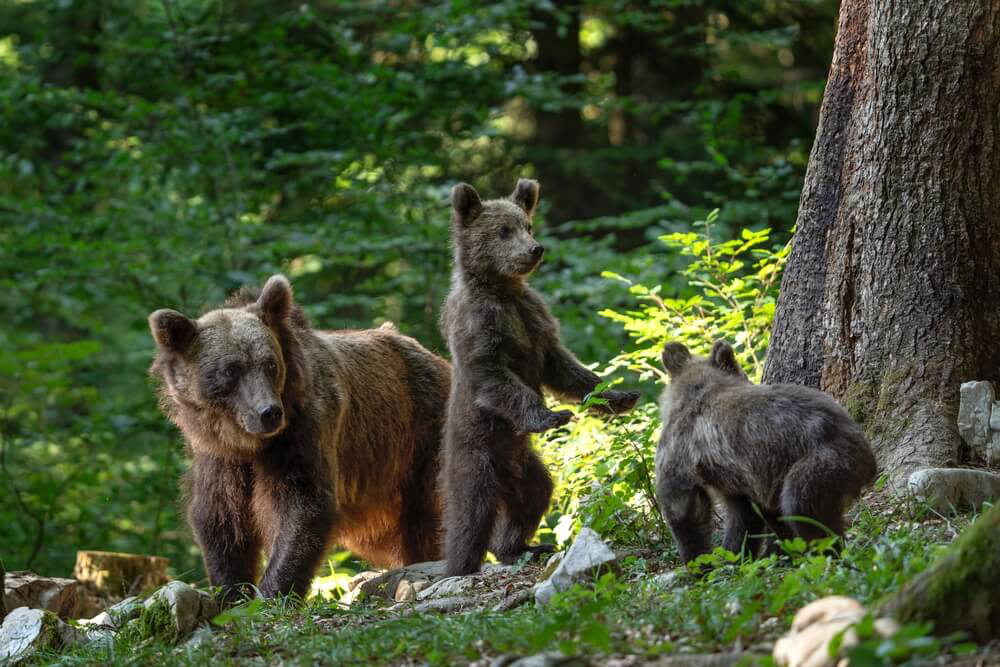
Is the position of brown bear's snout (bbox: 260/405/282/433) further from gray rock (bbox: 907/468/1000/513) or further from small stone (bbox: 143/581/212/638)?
gray rock (bbox: 907/468/1000/513)

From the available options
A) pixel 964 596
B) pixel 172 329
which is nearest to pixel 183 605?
pixel 172 329

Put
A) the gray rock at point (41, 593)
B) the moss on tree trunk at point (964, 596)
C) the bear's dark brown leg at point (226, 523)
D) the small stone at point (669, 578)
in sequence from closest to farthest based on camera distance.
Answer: the moss on tree trunk at point (964, 596), the small stone at point (669, 578), the bear's dark brown leg at point (226, 523), the gray rock at point (41, 593)

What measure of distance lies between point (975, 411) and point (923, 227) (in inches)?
41.5

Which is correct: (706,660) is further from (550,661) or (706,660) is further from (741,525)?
(741,525)

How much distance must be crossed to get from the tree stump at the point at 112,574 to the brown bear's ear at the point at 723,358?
5.26 meters

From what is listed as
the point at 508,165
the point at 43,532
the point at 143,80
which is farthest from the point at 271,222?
the point at 43,532

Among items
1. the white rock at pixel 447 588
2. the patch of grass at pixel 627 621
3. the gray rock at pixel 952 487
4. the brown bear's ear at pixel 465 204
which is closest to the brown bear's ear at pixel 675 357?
the patch of grass at pixel 627 621

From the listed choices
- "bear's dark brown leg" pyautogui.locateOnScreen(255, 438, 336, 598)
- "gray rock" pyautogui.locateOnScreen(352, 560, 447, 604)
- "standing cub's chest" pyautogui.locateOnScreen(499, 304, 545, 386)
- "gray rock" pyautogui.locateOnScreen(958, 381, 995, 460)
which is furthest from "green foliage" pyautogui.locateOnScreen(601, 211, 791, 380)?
"bear's dark brown leg" pyautogui.locateOnScreen(255, 438, 336, 598)

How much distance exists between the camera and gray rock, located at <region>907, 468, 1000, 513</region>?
574cm

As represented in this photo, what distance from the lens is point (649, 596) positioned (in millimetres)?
4938

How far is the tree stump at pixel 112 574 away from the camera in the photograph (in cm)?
928

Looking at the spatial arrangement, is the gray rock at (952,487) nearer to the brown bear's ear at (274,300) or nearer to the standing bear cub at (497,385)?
the standing bear cub at (497,385)

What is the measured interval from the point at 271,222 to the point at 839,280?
983cm

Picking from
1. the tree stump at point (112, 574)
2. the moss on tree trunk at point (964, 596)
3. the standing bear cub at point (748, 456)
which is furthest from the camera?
the tree stump at point (112, 574)
